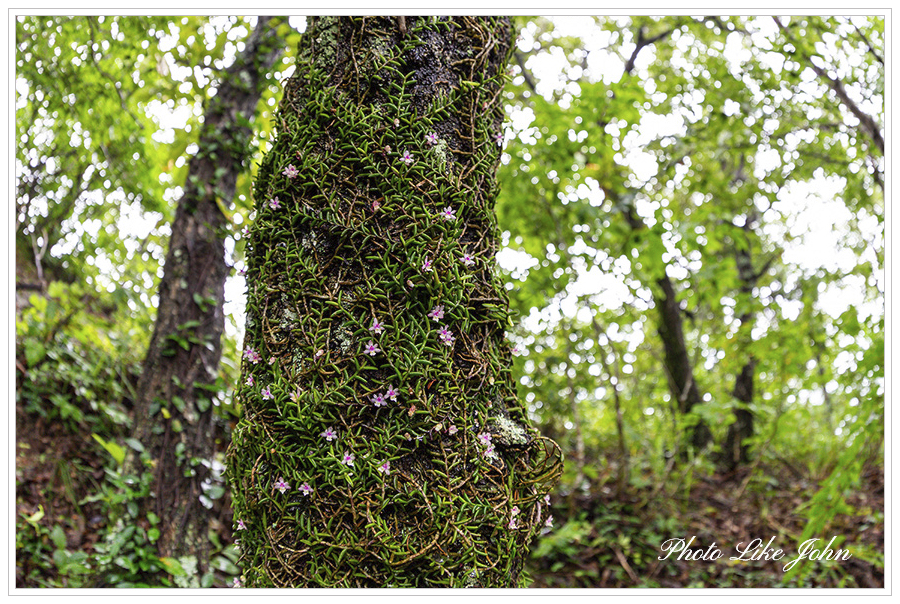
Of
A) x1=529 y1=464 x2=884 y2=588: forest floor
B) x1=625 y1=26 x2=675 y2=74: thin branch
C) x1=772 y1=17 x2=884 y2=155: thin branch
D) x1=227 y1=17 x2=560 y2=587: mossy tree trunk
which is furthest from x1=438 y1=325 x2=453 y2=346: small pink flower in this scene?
x1=625 y1=26 x2=675 y2=74: thin branch

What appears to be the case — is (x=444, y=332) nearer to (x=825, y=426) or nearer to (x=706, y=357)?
(x=706, y=357)

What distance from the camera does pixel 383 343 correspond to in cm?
120

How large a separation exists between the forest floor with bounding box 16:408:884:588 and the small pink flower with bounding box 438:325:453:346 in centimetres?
270

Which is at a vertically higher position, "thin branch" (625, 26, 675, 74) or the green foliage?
"thin branch" (625, 26, 675, 74)

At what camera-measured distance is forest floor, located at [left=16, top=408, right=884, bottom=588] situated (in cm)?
345

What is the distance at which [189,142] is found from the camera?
12.0 feet

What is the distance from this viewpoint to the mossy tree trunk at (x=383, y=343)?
3.79 ft

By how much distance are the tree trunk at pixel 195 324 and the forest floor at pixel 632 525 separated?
1.81ft

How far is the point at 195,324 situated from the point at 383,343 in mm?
2401

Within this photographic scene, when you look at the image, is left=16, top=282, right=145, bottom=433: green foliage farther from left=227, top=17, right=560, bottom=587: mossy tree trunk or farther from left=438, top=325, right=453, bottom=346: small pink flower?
left=438, top=325, right=453, bottom=346: small pink flower

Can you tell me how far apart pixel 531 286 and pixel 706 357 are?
3514 millimetres

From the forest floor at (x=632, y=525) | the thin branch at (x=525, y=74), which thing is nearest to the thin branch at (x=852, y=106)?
the thin branch at (x=525, y=74)

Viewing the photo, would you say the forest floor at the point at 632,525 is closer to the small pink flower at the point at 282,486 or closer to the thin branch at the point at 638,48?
the small pink flower at the point at 282,486
